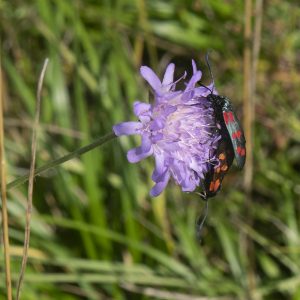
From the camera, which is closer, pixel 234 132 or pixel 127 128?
pixel 127 128

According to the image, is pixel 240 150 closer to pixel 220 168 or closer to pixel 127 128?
pixel 220 168

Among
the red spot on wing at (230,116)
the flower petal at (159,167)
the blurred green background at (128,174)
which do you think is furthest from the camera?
the blurred green background at (128,174)

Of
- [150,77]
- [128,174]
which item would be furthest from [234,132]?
[128,174]

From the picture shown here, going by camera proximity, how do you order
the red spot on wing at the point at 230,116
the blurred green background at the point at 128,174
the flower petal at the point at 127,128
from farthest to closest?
the blurred green background at the point at 128,174 → the red spot on wing at the point at 230,116 → the flower petal at the point at 127,128

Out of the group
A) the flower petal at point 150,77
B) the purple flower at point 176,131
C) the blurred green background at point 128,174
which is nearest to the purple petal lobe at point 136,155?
the purple flower at point 176,131

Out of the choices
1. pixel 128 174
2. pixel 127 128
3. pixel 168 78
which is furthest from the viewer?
pixel 128 174

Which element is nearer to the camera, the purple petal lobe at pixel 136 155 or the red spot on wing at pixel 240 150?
the purple petal lobe at pixel 136 155

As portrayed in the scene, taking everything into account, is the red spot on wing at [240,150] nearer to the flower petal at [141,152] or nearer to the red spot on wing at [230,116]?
the red spot on wing at [230,116]
